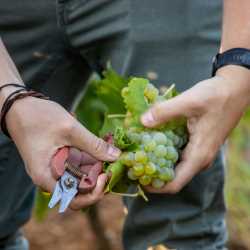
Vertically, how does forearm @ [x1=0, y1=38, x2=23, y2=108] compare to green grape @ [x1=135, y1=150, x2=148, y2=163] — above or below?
above

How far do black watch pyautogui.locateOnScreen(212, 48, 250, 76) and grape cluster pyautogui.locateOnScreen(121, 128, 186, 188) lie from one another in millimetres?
158

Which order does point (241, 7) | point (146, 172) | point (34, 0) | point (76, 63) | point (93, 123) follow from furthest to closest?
point (93, 123), point (76, 63), point (34, 0), point (241, 7), point (146, 172)

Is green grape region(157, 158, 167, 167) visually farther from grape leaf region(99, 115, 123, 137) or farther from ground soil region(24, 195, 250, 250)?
ground soil region(24, 195, 250, 250)

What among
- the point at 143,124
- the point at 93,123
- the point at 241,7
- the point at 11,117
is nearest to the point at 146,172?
the point at 143,124

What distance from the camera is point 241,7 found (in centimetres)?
145

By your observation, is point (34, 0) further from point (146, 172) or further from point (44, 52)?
point (146, 172)

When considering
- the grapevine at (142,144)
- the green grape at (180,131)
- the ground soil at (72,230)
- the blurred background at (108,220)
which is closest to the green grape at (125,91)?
the grapevine at (142,144)

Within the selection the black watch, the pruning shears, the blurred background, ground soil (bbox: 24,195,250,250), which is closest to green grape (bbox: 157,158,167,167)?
the pruning shears

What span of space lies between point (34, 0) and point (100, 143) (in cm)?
35

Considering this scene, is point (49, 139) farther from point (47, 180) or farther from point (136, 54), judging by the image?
point (136, 54)

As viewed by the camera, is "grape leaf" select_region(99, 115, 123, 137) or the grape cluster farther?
"grape leaf" select_region(99, 115, 123, 137)

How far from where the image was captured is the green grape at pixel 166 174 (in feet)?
4.46

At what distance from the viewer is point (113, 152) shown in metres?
1.37

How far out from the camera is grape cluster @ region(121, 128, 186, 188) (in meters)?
1.34
